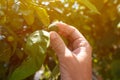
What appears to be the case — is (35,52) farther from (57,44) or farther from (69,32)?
(69,32)

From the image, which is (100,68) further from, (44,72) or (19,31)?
Result: (19,31)

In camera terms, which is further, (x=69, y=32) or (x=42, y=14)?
(x=69, y=32)

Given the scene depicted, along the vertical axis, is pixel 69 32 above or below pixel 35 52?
above

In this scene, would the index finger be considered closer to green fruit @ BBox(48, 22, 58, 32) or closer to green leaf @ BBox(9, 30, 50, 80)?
green fruit @ BBox(48, 22, 58, 32)

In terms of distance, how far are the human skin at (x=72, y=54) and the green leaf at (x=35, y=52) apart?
53 mm

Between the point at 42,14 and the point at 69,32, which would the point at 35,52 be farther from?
the point at 69,32

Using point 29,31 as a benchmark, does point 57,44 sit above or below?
below

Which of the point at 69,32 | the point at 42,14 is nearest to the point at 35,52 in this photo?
the point at 42,14

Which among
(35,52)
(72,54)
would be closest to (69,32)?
(72,54)

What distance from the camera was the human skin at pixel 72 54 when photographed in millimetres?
896

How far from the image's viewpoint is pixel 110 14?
2025 mm

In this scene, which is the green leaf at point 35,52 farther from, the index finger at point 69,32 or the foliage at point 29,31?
the index finger at point 69,32

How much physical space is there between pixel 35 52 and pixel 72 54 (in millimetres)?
160

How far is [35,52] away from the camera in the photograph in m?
0.79
